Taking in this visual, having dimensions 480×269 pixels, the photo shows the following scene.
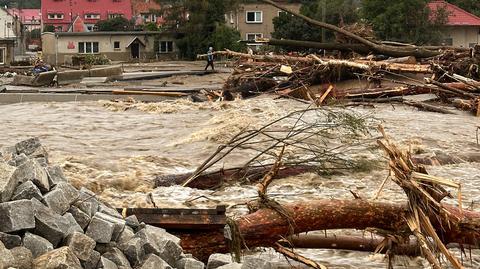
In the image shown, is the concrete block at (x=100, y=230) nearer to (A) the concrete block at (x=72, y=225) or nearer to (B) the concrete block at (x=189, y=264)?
(A) the concrete block at (x=72, y=225)

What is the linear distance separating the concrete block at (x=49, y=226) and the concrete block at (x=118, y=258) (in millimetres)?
301

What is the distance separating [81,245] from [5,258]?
21.0 inches

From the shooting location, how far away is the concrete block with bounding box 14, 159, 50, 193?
500 centimetres

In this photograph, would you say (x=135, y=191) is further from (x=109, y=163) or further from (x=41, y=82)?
(x=41, y=82)

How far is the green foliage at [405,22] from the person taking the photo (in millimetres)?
43844

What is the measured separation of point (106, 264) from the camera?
455 centimetres

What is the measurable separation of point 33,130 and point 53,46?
1842 inches

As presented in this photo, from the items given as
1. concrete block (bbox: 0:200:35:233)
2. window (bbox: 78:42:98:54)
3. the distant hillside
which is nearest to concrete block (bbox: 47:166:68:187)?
concrete block (bbox: 0:200:35:233)

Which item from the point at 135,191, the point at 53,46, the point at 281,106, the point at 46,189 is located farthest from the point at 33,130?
the point at 53,46

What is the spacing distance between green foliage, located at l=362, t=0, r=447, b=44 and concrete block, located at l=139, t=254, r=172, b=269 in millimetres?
40054

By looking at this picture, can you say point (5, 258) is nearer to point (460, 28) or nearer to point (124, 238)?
point (124, 238)

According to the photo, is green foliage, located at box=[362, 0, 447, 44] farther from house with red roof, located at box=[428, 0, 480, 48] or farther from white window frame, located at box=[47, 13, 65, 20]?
white window frame, located at box=[47, 13, 65, 20]

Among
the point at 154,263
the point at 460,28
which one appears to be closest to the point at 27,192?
the point at 154,263

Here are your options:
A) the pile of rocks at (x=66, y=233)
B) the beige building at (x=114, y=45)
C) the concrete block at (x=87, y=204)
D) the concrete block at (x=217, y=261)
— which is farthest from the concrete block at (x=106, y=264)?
the beige building at (x=114, y=45)
